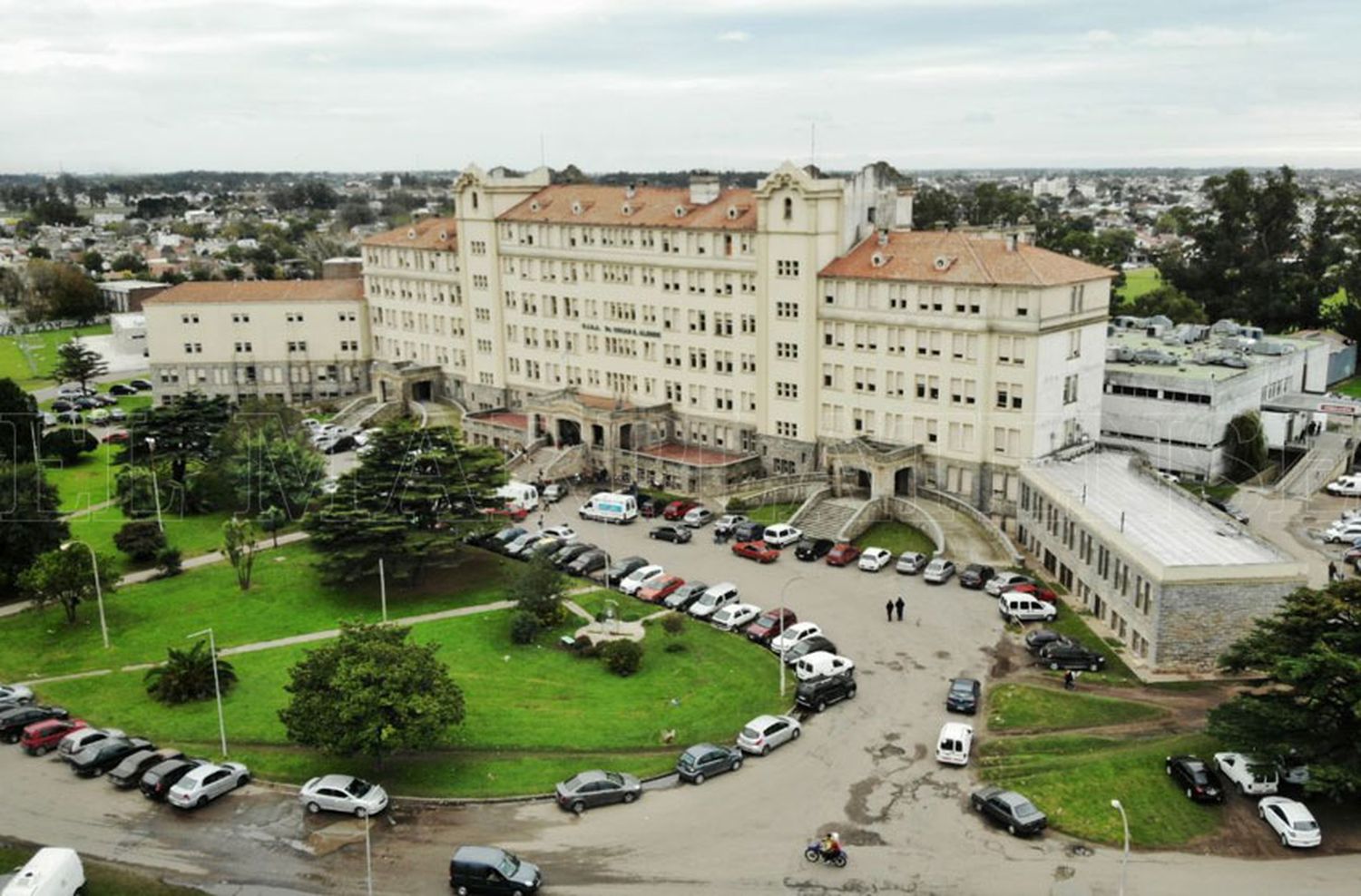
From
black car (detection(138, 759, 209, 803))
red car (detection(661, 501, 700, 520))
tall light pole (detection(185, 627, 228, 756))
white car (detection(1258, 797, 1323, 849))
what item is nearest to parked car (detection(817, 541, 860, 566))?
red car (detection(661, 501, 700, 520))

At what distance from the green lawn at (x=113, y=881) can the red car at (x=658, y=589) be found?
26.9 meters

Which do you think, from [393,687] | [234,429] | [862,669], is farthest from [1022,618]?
[234,429]

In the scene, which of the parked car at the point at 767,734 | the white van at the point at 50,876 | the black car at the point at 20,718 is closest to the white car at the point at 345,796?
the white van at the point at 50,876

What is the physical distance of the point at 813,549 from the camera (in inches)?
2447

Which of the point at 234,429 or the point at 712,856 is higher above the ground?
the point at 234,429

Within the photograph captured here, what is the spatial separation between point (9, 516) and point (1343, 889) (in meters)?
59.0

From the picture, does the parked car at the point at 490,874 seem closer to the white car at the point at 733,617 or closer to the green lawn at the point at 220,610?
the white car at the point at 733,617

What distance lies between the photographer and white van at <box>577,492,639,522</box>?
229 feet

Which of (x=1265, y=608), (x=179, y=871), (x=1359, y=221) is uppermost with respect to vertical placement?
(x=1359, y=221)

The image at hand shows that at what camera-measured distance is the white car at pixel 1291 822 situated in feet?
113

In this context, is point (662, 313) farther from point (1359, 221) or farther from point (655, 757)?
point (1359, 221)

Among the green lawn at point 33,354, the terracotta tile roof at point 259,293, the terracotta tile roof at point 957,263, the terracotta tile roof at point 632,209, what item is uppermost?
the terracotta tile roof at point 632,209

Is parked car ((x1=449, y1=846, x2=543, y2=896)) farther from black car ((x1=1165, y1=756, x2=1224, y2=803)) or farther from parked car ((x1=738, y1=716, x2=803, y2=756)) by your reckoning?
black car ((x1=1165, y1=756, x2=1224, y2=803))

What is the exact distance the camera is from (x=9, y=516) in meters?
57.7
